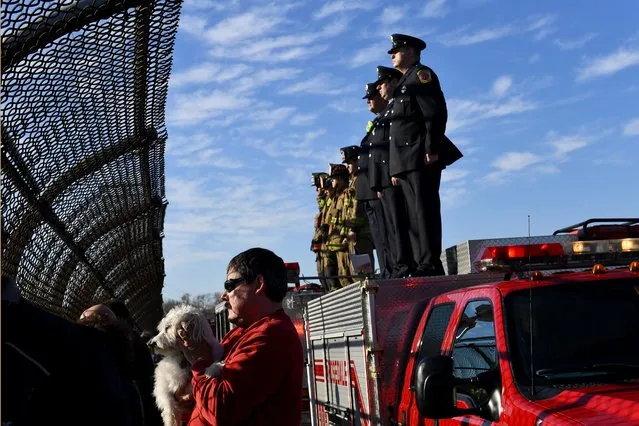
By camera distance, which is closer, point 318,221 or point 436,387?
point 436,387

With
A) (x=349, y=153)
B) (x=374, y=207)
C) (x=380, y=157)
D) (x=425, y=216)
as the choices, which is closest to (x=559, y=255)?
(x=425, y=216)

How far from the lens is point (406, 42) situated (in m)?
8.71

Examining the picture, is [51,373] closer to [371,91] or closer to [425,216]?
[425,216]

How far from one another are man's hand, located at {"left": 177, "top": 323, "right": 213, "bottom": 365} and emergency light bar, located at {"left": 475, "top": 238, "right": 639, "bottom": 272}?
5.11ft

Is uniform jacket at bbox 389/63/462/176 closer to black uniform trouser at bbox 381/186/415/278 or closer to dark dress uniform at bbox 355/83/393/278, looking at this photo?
black uniform trouser at bbox 381/186/415/278

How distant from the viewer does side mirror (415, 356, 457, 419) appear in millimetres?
3934

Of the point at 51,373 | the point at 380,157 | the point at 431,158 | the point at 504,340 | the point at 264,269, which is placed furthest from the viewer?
the point at 380,157

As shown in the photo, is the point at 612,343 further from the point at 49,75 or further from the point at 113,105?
the point at 113,105

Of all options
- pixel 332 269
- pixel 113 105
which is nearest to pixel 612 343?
pixel 113 105

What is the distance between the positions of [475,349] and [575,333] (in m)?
0.54

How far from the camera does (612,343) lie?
4469mm

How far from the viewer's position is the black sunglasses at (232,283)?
4352 millimetres

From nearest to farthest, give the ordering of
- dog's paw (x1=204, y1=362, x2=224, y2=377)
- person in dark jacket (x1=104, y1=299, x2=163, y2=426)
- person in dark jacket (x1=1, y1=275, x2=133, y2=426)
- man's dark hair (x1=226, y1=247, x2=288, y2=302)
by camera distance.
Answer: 1. person in dark jacket (x1=1, y1=275, x2=133, y2=426)
2. dog's paw (x1=204, y1=362, x2=224, y2=377)
3. man's dark hair (x1=226, y1=247, x2=288, y2=302)
4. person in dark jacket (x1=104, y1=299, x2=163, y2=426)

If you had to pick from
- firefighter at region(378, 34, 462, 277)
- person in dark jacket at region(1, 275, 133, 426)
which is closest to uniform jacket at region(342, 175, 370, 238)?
firefighter at region(378, 34, 462, 277)
